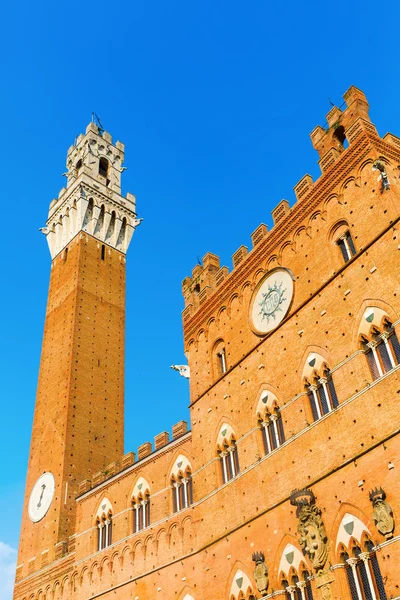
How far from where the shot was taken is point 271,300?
55.9ft

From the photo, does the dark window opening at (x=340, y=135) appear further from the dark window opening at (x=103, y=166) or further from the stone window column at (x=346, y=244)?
the dark window opening at (x=103, y=166)

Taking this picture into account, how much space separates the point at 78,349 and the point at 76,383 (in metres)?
1.97

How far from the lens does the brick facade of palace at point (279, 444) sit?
12.5 meters

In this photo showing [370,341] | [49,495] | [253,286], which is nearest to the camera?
[370,341]

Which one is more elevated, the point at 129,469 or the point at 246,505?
the point at 129,469

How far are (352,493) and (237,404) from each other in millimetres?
5200

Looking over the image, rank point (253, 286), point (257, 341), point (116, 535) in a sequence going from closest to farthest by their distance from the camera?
1. point (257, 341)
2. point (253, 286)
3. point (116, 535)

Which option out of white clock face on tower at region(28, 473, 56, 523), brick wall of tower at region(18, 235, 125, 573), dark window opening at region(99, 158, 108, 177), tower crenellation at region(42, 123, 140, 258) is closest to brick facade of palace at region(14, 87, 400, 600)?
white clock face on tower at region(28, 473, 56, 523)

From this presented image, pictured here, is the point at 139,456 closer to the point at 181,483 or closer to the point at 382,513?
the point at 181,483

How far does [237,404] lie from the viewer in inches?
674

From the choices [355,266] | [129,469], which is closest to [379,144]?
[355,266]

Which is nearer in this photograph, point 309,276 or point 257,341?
point 309,276

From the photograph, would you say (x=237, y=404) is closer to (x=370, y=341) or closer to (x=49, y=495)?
(x=370, y=341)

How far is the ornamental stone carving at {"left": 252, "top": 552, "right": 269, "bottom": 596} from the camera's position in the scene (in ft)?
45.8
